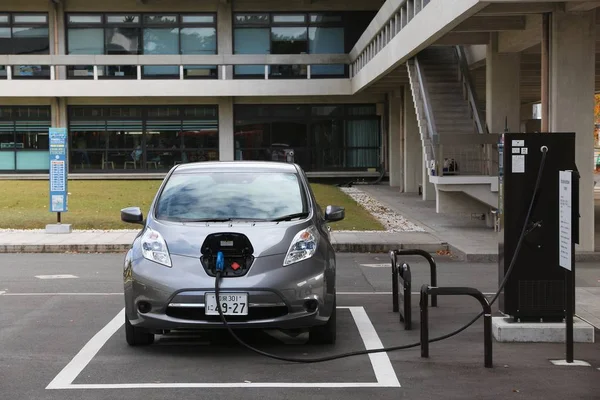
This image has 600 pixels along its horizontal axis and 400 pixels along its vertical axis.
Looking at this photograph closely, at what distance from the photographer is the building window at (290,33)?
4094 centimetres

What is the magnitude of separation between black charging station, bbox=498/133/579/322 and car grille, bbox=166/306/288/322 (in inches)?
91.2

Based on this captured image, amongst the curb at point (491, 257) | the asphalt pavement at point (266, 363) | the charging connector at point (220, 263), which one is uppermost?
the charging connector at point (220, 263)

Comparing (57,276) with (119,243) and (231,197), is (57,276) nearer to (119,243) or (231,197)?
(119,243)

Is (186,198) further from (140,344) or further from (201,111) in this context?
(201,111)

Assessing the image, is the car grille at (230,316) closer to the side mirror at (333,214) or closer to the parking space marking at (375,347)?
the parking space marking at (375,347)

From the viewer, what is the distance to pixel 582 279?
1325cm

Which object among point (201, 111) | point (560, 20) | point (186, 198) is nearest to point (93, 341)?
point (186, 198)

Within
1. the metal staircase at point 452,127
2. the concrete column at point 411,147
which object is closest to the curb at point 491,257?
the metal staircase at point 452,127

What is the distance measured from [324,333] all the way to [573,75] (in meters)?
8.77

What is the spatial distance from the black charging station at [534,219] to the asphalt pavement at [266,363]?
1.58ft

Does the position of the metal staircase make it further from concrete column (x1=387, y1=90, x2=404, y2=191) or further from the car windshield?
concrete column (x1=387, y1=90, x2=404, y2=191)

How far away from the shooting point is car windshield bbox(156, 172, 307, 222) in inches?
347

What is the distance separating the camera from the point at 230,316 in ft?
25.4

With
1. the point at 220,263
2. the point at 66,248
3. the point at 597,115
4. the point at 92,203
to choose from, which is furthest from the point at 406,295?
the point at 597,115
